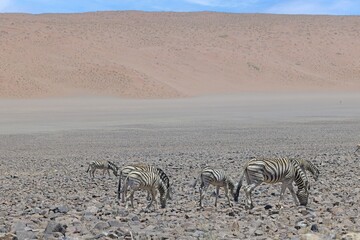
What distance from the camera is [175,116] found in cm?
4775

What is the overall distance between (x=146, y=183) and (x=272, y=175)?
6.87 feet

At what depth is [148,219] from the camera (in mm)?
10625

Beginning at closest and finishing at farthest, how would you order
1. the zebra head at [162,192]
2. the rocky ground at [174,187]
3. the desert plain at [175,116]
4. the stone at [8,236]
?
1. the stone at [8,236]
2. the rocky ground at [174,187]
3. the desert plain at [175,116]
4. the zebra head at [162,192]

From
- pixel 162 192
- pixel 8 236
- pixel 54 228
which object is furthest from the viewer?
pixel 162 192

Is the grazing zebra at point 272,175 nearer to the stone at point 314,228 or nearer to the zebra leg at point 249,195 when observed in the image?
the zebra leg at point 249,195

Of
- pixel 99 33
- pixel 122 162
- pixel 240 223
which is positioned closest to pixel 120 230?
pixel 240 223

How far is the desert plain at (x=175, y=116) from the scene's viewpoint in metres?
10.6

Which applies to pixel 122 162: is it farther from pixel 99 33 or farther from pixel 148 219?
pixel 99 33

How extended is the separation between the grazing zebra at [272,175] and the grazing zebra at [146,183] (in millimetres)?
1319

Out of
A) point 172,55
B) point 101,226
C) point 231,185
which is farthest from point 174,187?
point 172,55

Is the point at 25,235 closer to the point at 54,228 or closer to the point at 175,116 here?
the point at 54,228

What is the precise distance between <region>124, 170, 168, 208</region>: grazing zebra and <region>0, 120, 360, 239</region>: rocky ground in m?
0.28

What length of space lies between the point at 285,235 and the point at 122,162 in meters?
13.6

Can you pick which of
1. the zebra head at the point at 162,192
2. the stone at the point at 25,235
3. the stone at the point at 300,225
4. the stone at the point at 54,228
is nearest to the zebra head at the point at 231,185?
the zebra head at the point at 162,192
